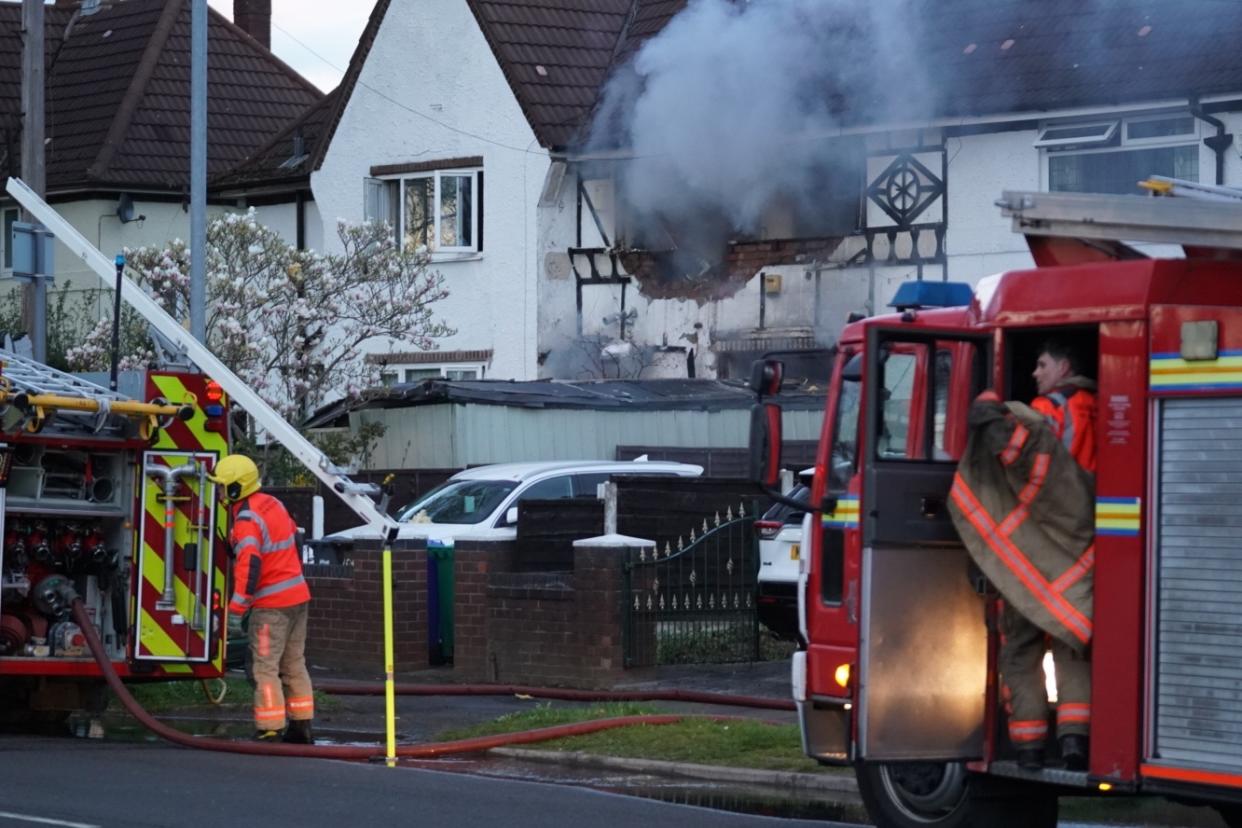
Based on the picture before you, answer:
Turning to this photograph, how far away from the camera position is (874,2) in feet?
83.1

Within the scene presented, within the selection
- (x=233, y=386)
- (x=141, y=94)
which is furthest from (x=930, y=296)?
(x=141, y=94)

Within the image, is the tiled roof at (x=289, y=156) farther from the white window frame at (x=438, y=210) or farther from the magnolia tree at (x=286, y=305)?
the magnolia tree at (x=286, y=305)

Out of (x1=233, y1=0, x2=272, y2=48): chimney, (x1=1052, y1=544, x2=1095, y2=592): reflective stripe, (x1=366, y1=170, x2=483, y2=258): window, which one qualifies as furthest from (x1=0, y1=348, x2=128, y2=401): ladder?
(x1=233, y1=0, x2=272, y2=48): chimney

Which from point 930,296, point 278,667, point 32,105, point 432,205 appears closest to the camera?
point 930,296

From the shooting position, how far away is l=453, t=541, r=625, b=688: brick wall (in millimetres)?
16078

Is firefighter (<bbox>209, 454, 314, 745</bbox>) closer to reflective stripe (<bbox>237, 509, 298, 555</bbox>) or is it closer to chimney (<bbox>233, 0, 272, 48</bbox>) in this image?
reflective stripe (<bbox>237, 509, 298, 555</bbox>)

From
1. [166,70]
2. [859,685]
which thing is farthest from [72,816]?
[166,70]

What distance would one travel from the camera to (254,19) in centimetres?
4047

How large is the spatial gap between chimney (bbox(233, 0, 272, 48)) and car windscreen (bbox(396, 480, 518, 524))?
22.5 m

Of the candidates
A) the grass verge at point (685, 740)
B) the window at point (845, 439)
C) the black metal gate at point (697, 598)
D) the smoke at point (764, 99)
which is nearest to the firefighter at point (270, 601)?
the grass verge at point (685, 740)

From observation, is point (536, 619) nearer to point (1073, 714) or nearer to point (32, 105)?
point (32, 105)

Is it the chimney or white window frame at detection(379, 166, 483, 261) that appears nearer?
white window frame at detection(379, 166, 483, 261)

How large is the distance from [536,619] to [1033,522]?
8775mm

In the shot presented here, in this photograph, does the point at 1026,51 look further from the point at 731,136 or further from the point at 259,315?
the point at 259,315
